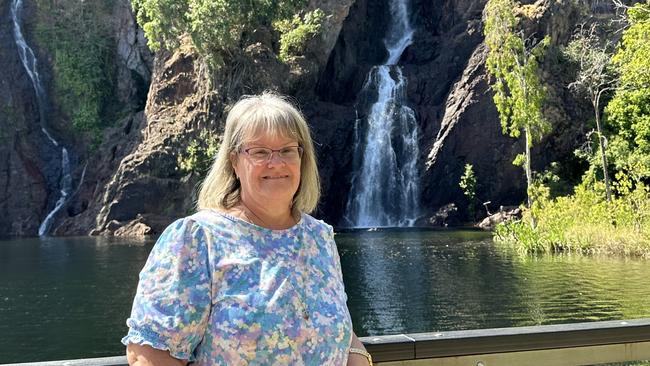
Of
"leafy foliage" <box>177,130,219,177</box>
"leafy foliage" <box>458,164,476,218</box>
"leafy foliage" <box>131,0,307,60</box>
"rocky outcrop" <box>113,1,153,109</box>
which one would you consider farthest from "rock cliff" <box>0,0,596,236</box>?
"rocky outcrop" <box>113,1,153,109</box>

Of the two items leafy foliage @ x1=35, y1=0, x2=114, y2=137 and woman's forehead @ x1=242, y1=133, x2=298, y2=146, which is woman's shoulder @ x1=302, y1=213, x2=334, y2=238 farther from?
leafy foliage @ x1=35, y1=0, x2=114, y2=137

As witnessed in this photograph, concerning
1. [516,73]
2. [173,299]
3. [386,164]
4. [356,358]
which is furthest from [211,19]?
[173,299]

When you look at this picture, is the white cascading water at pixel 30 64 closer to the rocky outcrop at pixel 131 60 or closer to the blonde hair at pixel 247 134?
the rocky outcrop at pixel 131 60

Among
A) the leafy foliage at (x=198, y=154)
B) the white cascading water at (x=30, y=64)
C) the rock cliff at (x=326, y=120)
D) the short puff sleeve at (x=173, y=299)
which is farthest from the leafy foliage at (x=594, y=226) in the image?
the white cascading water at (x=30, y=64)

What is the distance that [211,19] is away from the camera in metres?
42.2

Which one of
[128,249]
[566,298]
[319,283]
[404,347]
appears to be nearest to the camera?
[319,283]

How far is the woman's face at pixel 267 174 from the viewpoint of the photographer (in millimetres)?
2521

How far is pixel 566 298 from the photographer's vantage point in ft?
48.6

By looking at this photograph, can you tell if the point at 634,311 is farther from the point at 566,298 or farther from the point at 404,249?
the point at 404,249

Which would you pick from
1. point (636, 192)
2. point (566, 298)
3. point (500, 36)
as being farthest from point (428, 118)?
point (566, 298)

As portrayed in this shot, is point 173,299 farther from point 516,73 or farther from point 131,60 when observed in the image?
point 131,60

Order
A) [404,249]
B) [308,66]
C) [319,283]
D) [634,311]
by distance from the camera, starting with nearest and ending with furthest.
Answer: [319,283] → [634,311] → [404,249] → [308,66]

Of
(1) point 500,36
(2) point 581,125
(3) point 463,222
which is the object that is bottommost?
(3) point 463,222

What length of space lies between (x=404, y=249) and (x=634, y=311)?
47.4 ft
